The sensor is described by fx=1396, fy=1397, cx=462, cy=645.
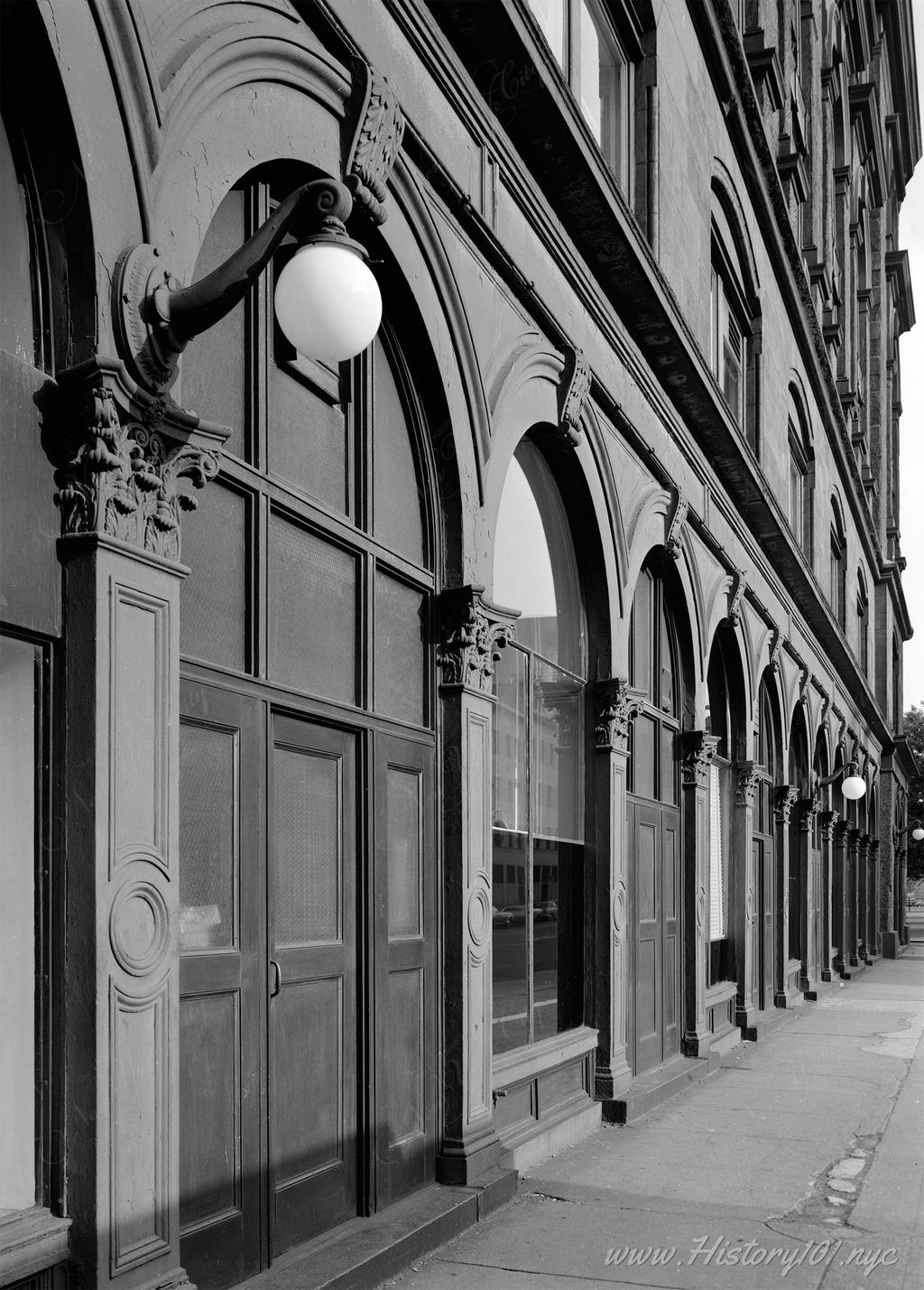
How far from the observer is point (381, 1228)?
6605 millimetres

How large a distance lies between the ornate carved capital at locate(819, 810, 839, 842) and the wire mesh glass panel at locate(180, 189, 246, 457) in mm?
22931

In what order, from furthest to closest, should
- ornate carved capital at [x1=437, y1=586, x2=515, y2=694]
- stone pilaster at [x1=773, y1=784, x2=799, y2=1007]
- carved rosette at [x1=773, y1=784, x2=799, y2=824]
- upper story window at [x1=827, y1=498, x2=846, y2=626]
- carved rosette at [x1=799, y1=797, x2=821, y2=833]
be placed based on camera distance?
upper story window at [x1=827, y1=498, x2=846, y2=626] → carved rosette at [x1=799, y1=797, x2=821, y2=833] → carved rosette at [x1=773, y1=784, x2=799, y2=824] → stone pilaster at [x1=773, y1=784, x2=799, y2=1007] → ornate carved capital at [x1=437, y1=586, x2=515, y2=694]

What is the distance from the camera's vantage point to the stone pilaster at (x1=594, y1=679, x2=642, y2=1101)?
1097cm

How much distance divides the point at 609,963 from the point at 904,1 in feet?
139

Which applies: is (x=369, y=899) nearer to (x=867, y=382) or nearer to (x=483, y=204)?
(x=483, y=204)

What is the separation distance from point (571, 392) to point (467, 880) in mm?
3878

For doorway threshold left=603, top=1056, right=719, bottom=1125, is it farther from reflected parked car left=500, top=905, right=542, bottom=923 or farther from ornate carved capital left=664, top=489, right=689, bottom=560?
ornate carved capital left=664, top=489, right=689, bottom=560

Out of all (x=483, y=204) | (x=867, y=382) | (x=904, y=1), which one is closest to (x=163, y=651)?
(x=483, y=204)

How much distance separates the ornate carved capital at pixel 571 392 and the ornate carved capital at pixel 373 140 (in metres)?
3.23

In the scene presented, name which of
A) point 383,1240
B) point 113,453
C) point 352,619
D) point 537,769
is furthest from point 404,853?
point 113,453

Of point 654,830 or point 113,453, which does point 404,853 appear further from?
point 654,830

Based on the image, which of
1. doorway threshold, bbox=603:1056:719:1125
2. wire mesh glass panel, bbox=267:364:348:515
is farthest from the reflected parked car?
wire mesh glass panel, bbox=267:364:348:515

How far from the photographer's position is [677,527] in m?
13.7

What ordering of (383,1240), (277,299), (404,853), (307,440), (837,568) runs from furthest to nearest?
(837,568)
(404,853)
(307,440)
(383,1240)
(277,299)
